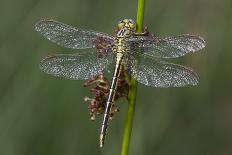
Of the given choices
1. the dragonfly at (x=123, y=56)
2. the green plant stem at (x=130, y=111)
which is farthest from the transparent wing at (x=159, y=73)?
the green plant stem at (x=130, y=111)

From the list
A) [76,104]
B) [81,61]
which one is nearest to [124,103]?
[76,104]

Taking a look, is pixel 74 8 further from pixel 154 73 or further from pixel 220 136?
pixel 154 73

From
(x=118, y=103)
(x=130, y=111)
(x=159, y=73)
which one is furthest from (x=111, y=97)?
(x=118, y=103)

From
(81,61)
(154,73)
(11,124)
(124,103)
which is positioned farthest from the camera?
(124,103)

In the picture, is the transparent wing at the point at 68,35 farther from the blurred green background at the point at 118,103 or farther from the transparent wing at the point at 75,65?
the blurred green background at the point at 118,103

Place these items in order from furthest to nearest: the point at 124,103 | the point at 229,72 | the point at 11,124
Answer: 1. the point at 229,72
2. the point at 124,103
3. the point at 11,124

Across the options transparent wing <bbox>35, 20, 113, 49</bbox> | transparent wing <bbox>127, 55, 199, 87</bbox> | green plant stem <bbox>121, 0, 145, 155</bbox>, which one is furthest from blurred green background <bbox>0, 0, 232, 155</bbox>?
green plant stem <bbox>121, 0, 145, 155</bbox>
